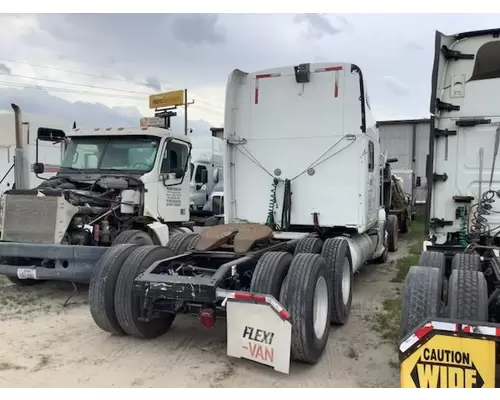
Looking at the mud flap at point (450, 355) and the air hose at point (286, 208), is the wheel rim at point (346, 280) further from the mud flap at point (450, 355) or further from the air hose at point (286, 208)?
the mud flap at point (450, 355)

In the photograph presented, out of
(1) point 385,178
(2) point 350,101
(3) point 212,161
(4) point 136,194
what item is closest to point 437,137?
(2) point 350,101

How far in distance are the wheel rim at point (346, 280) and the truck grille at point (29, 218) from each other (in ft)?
13.5

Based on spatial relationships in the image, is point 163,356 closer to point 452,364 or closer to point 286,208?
point 452,364

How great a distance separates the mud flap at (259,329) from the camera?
4.03m

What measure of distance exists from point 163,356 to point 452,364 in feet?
9.01

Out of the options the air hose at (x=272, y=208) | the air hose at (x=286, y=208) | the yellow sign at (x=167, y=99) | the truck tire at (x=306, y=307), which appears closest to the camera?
the truck tire at (x=306, y=307)

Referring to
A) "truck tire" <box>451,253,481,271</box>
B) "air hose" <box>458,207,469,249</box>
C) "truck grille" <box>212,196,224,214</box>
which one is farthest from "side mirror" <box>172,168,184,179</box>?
"truck tire" <box>451,253,481,271</box>

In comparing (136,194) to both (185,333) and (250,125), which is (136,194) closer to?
(250,125)

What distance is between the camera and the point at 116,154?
8.22 m

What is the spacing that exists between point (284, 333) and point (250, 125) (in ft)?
14.1

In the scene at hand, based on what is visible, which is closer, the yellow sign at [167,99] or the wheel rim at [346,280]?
the wheel rim at [346,280]

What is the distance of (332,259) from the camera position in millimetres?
6047

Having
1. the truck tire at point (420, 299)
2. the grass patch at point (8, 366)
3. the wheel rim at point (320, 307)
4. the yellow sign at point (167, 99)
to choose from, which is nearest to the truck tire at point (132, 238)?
the grass patch at point (8, 366)

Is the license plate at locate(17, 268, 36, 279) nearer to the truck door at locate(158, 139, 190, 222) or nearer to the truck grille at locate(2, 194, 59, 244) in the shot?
the truck grille at locate(2, 194, 59, 244)
